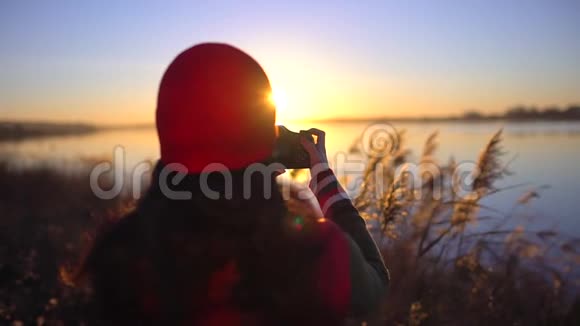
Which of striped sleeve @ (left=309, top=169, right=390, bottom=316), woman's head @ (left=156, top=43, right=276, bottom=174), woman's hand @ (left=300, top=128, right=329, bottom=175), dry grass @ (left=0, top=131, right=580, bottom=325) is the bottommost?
dry grass @ (left=0, top=131, right=580, bottom=325)

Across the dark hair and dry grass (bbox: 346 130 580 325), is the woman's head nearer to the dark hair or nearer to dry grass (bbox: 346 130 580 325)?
the dark hair

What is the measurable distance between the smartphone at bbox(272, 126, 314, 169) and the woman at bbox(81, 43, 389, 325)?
0.19m

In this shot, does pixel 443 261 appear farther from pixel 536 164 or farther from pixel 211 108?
pixel 536 164

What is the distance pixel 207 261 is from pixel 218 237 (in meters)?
0.06

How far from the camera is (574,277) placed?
14.7 feet

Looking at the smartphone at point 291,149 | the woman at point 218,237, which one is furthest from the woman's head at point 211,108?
the smartphone at point 291,149

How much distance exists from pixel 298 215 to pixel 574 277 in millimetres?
4186

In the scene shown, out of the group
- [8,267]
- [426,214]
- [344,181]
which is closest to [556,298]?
[426,214]

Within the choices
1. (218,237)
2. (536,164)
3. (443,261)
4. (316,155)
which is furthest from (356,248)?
(536,164)

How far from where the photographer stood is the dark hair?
1190 mm

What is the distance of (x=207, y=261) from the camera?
1.18 m

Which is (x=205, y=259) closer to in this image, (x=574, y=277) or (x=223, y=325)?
(x=223, y=325)

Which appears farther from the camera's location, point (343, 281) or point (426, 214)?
point (426, 214)

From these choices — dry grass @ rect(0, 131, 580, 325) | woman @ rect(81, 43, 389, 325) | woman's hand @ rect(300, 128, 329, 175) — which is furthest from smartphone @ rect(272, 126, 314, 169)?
dry grass @ rect(0, 131, 580, 325)
